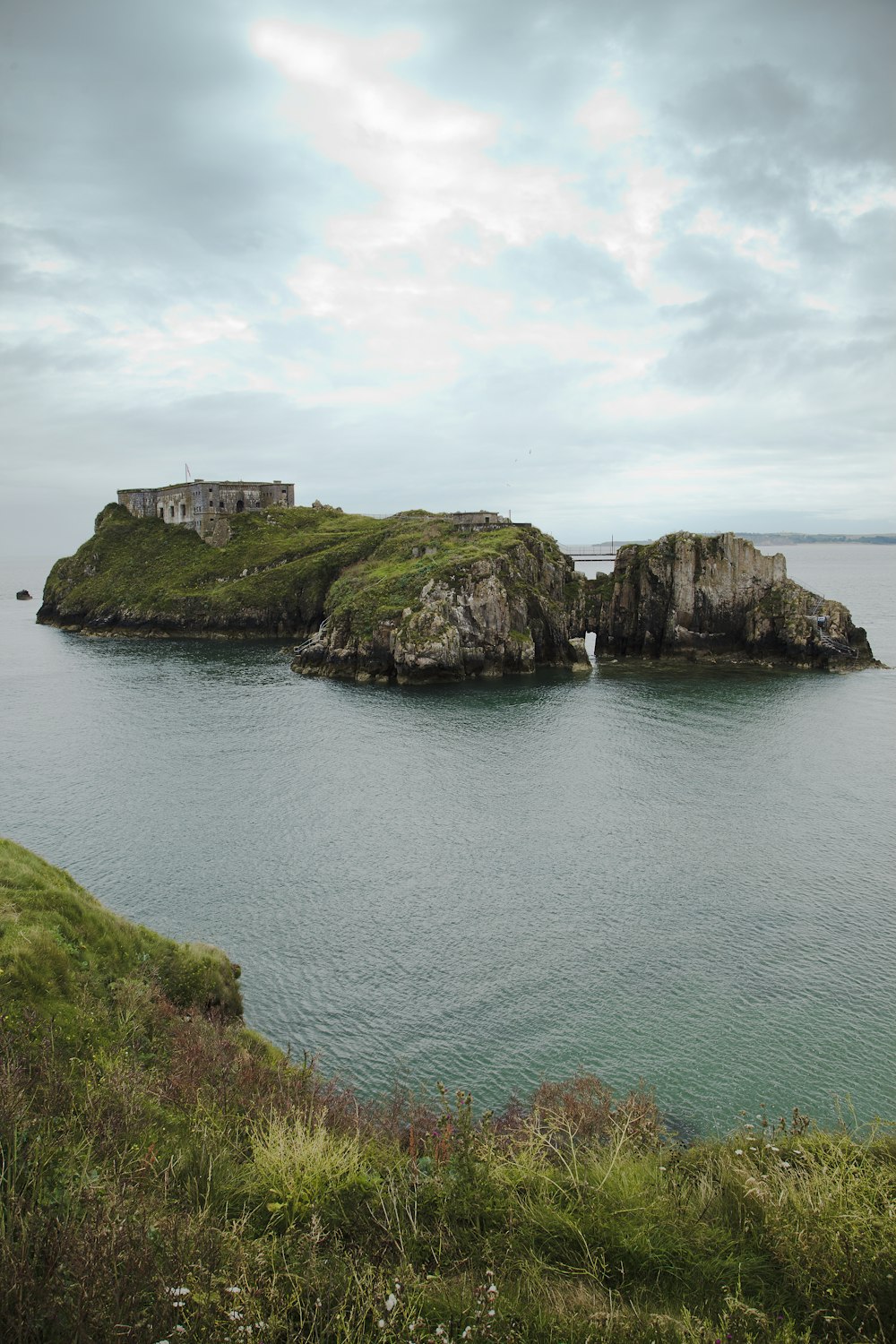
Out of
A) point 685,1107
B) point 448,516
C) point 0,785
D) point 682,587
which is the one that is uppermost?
point 448,516

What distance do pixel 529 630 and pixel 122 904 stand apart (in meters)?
60.9

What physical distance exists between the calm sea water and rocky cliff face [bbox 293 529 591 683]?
27.3ft

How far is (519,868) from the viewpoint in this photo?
37344 millimetres

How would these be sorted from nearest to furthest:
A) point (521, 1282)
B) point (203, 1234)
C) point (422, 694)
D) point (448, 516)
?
point (203, 1234)
point (521, 1282)
point (422, 694)
point (448, 516)

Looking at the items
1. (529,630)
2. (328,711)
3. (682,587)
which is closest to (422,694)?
(328,711)

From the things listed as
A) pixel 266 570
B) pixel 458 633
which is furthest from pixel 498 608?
pixel 266 570

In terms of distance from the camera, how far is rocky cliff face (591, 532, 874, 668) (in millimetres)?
86438

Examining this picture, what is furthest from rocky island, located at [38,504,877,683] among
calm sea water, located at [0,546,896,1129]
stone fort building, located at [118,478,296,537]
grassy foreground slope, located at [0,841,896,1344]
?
grassy foreground slope, located at [0,841,896,1344]

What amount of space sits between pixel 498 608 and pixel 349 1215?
73.9 meters

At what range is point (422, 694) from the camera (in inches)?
2943

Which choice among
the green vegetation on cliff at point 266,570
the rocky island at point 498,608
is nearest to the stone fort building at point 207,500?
the green vegetation on cliff at point 266,570

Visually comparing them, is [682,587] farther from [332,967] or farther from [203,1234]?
[203,1234]

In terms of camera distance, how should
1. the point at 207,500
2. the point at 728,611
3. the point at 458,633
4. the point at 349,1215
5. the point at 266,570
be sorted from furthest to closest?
the point at 207,500
the point at 266,570
the point at 728,611
the point at 458,633
the point at 349,1215

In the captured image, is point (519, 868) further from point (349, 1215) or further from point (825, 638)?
point (825, 638)
